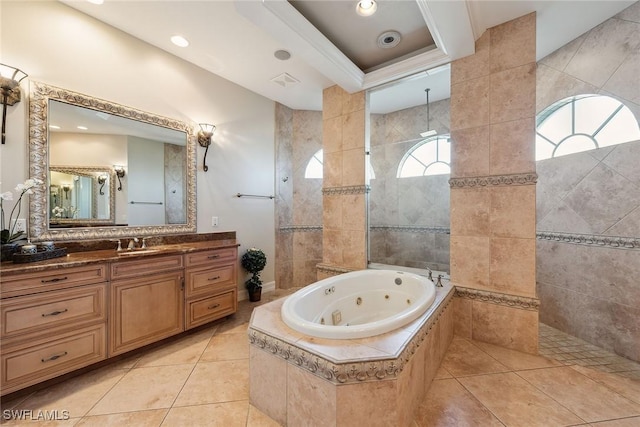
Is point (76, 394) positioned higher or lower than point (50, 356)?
lower

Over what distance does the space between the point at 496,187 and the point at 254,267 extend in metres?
2.73

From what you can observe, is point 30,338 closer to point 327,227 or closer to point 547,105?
point 327,227

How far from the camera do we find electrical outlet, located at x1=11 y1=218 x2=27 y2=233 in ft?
5.65

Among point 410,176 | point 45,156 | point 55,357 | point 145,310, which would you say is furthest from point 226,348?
point 410,176

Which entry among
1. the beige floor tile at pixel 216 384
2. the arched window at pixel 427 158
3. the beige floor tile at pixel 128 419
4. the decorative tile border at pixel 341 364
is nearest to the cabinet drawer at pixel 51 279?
the beige floor tile at pixel 128 419

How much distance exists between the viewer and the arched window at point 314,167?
12.7 ft

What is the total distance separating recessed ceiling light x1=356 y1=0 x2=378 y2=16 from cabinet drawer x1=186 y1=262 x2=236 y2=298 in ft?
8.46

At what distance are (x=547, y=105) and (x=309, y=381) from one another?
335cm

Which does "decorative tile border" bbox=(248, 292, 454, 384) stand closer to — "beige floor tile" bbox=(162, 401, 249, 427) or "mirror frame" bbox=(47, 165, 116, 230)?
"beige floor tile" bbox=(162, 401, 249, 427)

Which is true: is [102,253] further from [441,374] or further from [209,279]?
[441,374]

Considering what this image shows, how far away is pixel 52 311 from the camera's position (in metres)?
1.56

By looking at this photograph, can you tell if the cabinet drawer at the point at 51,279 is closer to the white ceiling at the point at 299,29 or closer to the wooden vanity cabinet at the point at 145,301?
the wooden vanity cabinet at the point at 145,301

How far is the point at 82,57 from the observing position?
2014 millimetres

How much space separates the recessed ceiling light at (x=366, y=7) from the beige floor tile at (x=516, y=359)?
114 inches
